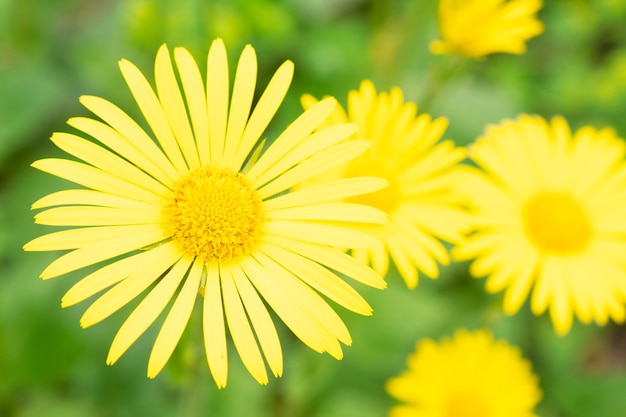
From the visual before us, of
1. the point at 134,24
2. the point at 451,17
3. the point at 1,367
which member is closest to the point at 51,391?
the point at 1,367

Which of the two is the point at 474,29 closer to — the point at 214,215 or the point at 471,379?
the point at 214,215

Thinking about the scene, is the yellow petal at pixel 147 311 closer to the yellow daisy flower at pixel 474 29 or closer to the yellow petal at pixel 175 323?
the yellow petal at pixel 175 323

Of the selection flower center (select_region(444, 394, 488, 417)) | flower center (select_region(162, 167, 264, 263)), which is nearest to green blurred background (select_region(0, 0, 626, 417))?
flower center (select_region(444, 394, 488, 417))

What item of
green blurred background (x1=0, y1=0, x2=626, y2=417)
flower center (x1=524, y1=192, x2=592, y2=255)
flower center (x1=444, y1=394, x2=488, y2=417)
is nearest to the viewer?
flower center (x1=524, y1=192, x2=592, y2=255)

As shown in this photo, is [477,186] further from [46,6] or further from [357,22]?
[46,6]

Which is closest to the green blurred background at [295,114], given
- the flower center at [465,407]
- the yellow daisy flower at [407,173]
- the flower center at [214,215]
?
the flower center at [465,407]

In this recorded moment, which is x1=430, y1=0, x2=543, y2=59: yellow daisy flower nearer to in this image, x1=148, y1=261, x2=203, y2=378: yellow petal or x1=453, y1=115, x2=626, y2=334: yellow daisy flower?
x1=453, y1=115, x2=626, y2=334: yellow daisy flower

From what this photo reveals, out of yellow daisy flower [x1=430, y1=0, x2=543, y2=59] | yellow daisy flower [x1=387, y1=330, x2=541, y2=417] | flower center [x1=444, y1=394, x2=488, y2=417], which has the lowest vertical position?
flower center [x1=444, y1=394, x2=488, y2=417]
